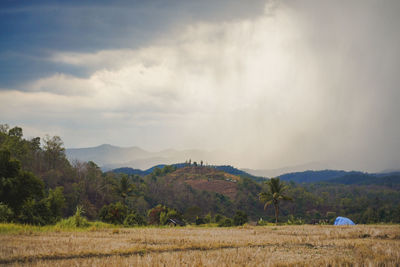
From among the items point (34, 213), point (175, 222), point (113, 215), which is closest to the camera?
point (34, 213)

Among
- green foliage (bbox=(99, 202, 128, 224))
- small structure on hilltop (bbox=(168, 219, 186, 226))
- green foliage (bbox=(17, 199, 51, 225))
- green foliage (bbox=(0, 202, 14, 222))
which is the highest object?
green foliage (bbox=(0, 202, 14, 222))

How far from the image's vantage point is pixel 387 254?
10656 millimetres

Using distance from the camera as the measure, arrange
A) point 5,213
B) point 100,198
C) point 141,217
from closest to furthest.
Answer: point 5,213 < point 141,217 < point 100,198

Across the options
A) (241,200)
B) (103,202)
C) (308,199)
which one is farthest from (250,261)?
(308,199)

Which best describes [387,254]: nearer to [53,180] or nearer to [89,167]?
[53,180]

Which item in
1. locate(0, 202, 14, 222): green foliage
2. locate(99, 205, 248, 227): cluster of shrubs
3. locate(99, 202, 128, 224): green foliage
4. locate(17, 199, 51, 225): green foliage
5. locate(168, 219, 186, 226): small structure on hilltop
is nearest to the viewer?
locate(0, 202, 14, 222): green foliage

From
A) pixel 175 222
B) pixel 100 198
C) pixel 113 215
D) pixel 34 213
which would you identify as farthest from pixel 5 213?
pixel 100 198

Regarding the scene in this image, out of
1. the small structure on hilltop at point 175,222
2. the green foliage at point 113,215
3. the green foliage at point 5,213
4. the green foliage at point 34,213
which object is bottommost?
the small structure on hilltop at point 175,222

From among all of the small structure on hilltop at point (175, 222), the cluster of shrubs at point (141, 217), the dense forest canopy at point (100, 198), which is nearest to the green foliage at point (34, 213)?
the dense forest canopy at point (100, 198)

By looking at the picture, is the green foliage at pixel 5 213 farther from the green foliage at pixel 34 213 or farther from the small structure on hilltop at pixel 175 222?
the small structure on hilltop at pixel 175 222

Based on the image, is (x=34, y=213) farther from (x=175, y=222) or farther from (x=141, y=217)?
(x=175, y=222)

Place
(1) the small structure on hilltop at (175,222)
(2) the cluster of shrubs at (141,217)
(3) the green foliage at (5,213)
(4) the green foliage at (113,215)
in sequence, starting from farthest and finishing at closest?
1. (1) the small structure on hilltop at (175,222)
2. (2) the cluster of shrubs at (141,217)
3. (4) the green foliage at (113,215)
4. (3) the green foliage at (5,213)

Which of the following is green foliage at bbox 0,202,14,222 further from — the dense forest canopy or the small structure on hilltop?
the small structure on hilltop

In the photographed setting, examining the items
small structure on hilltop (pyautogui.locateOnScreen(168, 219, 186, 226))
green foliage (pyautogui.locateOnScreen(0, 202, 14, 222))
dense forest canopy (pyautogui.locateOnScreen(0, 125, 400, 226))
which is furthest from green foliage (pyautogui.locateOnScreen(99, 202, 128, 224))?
green foliage (pyautogui.locateOnScreen(0, 202, 14, 222))
